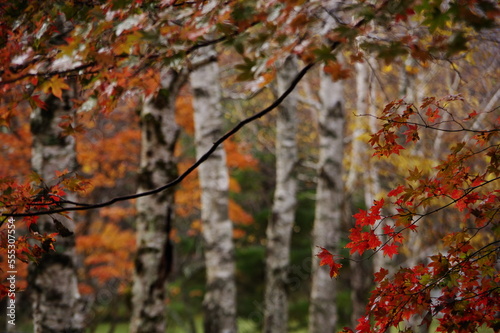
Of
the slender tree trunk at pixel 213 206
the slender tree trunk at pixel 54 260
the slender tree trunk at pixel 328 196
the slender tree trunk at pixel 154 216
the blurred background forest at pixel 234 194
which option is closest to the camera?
the slender tree trunk at pixel 54 260

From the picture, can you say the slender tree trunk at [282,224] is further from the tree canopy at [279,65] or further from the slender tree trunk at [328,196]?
the tree canopy at [279,65]

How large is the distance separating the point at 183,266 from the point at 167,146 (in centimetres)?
809

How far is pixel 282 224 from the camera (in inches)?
245

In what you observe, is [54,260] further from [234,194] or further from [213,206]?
[234,194]

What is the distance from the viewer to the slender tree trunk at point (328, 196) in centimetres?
534

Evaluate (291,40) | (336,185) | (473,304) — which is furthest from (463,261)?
(336,185)

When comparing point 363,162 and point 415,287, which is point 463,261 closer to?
point 415,287

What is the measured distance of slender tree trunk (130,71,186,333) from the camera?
388 cm

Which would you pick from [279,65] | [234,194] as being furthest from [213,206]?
[234,194]

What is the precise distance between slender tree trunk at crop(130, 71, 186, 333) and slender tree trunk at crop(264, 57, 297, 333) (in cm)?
249

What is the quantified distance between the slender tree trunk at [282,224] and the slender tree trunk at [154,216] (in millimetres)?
2489

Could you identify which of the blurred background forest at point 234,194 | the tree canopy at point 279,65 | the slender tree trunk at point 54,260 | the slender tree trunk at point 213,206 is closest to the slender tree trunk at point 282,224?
the slender tree trunk at point 213,206

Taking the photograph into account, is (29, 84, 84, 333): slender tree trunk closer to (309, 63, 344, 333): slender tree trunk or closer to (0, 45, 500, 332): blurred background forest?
(309, 63, 344, 333): slender tree trunk

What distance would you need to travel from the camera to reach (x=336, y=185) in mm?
5449
